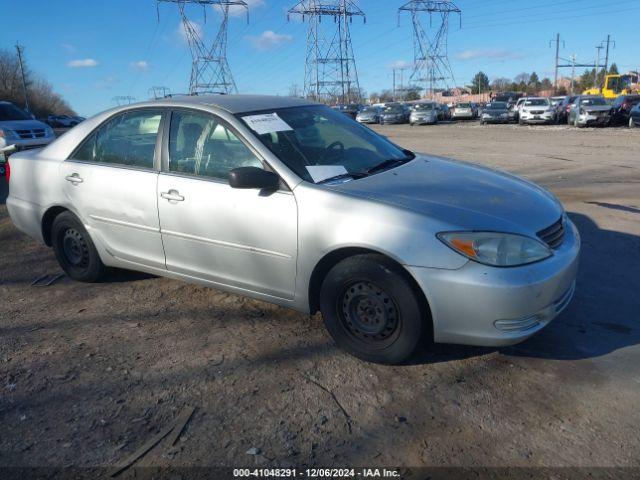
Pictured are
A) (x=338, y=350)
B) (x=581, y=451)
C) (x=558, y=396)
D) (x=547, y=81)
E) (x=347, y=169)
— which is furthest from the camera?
(x=547, y=81)

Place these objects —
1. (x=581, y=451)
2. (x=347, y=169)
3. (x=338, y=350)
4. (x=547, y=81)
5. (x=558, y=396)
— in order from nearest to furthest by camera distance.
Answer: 1. (x=581, y=451)
2. (x=558, y=396)
3. (x=338, y=350)
4. (x=347, y=169)
5. (x=547, y=81)

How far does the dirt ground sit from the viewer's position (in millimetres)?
2543

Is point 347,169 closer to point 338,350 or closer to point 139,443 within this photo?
point 338,350

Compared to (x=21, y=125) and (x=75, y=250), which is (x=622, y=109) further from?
(x=75, y=250)

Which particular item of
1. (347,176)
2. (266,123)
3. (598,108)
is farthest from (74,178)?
(598,108)

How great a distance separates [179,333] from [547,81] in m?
129

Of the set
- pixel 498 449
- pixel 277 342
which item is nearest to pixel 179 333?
pixel 277 342

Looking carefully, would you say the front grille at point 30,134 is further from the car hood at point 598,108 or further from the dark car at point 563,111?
the dark car at point 563,111

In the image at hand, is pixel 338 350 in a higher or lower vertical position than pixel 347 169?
lower

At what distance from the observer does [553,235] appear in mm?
3230

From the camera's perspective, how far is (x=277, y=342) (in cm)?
362

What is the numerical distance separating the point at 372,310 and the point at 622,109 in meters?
29.2

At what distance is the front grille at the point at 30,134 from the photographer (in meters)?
12.6

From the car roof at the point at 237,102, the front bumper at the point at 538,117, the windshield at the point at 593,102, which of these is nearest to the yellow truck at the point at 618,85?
the front bumper at the point at 538,117
